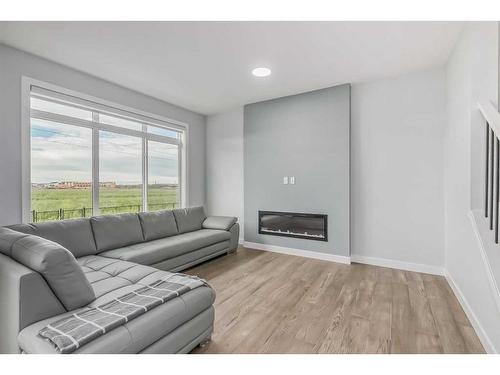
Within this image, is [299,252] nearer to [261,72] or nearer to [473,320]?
[473,320]

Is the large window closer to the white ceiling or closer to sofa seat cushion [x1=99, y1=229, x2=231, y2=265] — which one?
the white ceiling

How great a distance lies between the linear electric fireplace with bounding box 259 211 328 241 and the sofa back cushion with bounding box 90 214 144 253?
2008 millimetres

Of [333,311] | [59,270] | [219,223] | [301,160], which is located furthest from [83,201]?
[333,311]

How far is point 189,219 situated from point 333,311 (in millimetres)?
2570

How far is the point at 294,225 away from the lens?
4074 mm

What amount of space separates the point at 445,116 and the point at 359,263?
216 cm

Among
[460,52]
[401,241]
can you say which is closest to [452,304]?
[401,241]

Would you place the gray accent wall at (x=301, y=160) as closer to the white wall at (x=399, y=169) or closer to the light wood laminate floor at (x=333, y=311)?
the white wall at (x=399, y=169)

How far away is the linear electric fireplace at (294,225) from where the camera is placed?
3828 mm

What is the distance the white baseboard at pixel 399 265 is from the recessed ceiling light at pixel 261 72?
279 centimetres

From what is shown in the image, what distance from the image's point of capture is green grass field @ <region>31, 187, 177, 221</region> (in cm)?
295

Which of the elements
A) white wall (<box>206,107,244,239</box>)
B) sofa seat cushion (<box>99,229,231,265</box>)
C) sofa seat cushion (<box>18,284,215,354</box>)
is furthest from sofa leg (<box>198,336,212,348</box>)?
white wall (<box>206,107,244,239</box>)

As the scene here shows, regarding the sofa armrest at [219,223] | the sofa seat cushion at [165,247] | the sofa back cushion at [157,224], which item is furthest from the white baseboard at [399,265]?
the sofa back cushion at [157,224]
